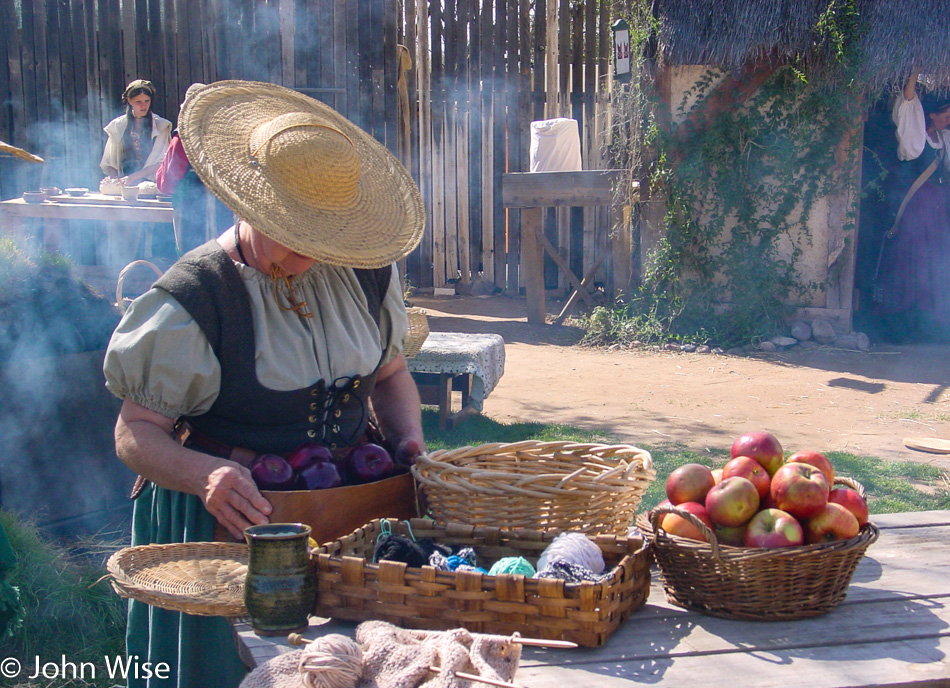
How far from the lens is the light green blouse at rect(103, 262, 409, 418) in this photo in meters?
1.93

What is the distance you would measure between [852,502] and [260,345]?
51.0 inches

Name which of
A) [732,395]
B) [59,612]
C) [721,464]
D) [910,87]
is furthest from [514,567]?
[910,87]

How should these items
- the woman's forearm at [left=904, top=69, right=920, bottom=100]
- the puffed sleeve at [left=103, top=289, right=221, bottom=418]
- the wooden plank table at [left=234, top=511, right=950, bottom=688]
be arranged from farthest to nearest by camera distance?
the woman's forearm at [left=904, top=69, right=920, bottom=100]
the puffed sleeve at [left=103, top=289, right=221, bottom=418]
the wooden plank table at [left=234, top=511, right=950, bottom=688]

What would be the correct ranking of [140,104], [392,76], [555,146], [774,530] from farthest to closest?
[555,146] → [392,76] → [140,104] → [774,530]

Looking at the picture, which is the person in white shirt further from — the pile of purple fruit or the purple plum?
the purple plum

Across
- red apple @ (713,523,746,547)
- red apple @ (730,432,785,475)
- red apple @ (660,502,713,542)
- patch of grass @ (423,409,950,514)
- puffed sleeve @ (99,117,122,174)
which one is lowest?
patch of grass @ (423,409,950,514)

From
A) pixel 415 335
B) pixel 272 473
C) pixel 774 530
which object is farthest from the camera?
pixel 415 335

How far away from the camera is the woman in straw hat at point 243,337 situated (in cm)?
193

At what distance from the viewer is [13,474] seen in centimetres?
368

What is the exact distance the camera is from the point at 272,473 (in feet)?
6.35

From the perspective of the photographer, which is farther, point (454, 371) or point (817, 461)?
point (454, 371)

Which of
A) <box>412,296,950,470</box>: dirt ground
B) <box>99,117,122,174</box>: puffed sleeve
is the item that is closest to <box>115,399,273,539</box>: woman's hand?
<box>412,296,950,470</box>: dirt ground

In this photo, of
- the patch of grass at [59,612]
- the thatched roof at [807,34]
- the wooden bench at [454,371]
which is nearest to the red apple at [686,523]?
the patch of grass at [59,612]

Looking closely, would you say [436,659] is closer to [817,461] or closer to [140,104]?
[817,461]
